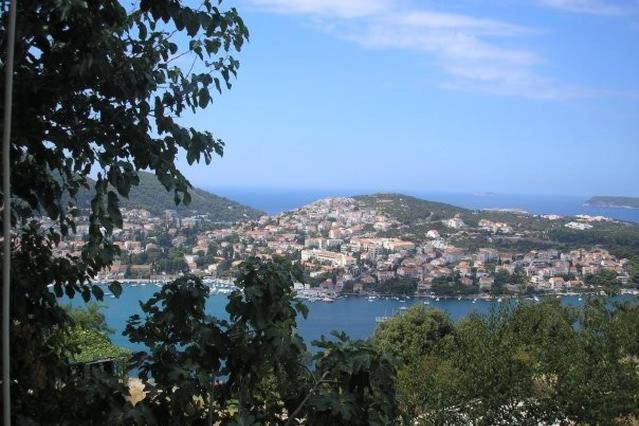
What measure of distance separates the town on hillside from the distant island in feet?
133

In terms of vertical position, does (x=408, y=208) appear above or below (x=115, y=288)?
below

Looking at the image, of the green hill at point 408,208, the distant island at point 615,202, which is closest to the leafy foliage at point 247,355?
the green hill at point 408,208

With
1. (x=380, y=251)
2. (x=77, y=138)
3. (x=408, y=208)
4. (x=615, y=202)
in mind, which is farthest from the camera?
(x=615, y=202)

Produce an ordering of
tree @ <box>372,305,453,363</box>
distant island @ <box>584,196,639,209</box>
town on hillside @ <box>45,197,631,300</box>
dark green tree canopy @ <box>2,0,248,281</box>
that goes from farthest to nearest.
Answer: distant island @ <box>584,196,639,209</box> < tree @ <box>372,305,453,363</box> < town on hillside @ <box>45,197,631,300</box> < dark green tree canopy @ <box>2,0,248,281</box>

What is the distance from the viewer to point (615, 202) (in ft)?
273

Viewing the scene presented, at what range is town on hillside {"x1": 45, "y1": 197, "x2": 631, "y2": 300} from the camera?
7.11 metres

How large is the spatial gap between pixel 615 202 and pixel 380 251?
6618 centimetres

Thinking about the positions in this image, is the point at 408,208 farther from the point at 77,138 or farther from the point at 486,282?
the point at 77,138

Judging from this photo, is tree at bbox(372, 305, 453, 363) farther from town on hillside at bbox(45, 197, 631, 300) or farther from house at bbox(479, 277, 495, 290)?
house at bbox(479, 277, 495, 290)

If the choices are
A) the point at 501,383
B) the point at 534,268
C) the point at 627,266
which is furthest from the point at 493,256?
the point at 501,383

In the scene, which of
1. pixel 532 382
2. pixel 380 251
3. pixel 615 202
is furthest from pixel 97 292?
pixel 615 202

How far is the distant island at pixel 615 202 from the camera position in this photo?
7888 cm

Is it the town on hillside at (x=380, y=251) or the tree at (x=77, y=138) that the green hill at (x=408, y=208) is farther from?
the tree at (x=77, y=138)

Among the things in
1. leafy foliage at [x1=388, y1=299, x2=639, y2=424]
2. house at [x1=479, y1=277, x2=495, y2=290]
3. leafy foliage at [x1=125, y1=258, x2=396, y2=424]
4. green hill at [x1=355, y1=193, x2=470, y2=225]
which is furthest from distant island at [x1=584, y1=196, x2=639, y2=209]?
leafy foliage at [x1=125, y1=258, x2=396, y2=424]
